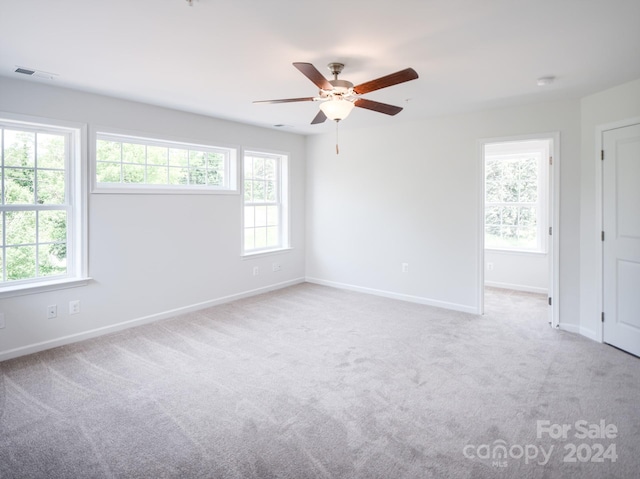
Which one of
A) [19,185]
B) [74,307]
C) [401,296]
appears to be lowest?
[401,296]

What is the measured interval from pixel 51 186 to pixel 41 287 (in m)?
0.99

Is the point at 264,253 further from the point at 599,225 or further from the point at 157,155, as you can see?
the point at 599,225

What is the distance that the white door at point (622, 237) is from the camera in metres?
3.40

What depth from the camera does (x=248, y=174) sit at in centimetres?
567

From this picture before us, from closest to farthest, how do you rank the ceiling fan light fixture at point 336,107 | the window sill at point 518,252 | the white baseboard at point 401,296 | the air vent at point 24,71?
the ceiling fan light fixture at point 336,107
the air vent at point 24,71
the white baseboard at point 401,296
the window sill at point 518,252

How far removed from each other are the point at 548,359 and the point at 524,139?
2430mm

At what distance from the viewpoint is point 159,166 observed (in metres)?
4.54

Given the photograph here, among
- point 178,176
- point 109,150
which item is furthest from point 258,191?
point 109,150

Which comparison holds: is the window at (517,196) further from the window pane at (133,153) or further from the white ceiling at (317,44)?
the window pane at (133,153)

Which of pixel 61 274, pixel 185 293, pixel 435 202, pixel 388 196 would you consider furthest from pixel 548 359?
pixel 61 274

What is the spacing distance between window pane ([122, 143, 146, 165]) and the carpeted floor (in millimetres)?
1918

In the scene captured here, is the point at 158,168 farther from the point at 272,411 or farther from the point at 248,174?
the point at 272,411

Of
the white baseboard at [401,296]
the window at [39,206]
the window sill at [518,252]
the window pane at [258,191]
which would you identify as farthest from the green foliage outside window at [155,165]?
the window sill at [518,252]

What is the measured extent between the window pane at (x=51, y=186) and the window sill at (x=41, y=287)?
784mm
